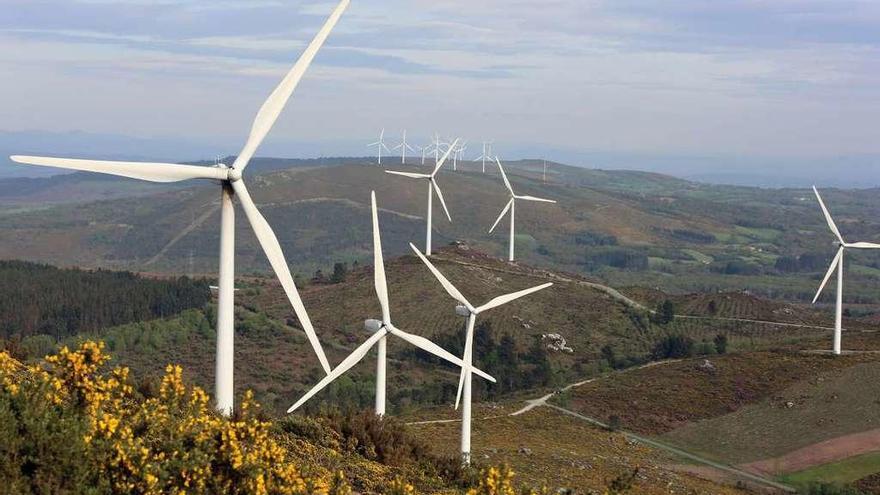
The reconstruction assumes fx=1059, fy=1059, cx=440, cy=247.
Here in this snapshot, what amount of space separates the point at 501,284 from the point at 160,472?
399 ft

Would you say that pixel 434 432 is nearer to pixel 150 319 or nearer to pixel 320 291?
pixel 150 319

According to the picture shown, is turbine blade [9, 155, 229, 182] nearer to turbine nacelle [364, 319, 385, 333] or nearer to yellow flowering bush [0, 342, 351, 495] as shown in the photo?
yellow flowering bush [0, 342, 351, 495]

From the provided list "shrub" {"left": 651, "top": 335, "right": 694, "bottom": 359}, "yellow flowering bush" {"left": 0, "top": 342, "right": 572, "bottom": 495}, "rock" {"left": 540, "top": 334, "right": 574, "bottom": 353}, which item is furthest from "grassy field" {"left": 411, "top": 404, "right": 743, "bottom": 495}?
"rock" {"left": 540, "top": 334, "right": 574, "bottom": 353}

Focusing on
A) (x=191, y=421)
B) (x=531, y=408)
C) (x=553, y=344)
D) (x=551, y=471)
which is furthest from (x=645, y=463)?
(x=553, y=344)

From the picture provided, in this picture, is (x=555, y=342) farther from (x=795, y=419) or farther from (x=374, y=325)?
(x=374, y=325)

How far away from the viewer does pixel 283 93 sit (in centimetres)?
3572

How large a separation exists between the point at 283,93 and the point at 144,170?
746 centimetres

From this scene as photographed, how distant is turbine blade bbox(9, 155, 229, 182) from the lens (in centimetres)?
2728

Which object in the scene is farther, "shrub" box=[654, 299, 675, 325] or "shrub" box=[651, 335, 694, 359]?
"shrub" box=[654, 299, 675, 325]

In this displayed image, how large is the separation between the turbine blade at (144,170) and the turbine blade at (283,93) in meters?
3.66

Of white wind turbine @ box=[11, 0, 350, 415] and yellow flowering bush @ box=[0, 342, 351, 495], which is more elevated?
white wind turbine @ box=[11, 0, 350, 415]

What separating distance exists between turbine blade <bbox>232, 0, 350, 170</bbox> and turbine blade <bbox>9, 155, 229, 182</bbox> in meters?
3.66

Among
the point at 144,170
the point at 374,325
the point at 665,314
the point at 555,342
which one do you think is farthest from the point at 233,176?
the point at 665,314

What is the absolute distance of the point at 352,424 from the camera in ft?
108
